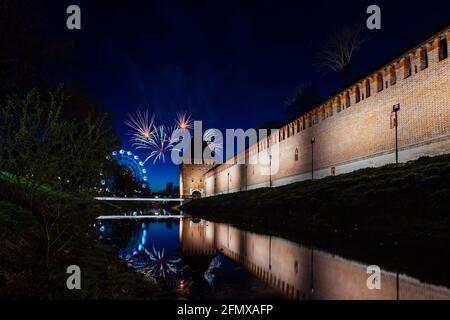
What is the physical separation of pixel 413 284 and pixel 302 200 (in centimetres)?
1253

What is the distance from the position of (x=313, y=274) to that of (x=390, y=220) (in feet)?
19.1

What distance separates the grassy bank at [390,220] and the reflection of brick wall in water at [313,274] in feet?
1.79

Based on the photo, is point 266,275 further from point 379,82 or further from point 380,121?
point 379,82

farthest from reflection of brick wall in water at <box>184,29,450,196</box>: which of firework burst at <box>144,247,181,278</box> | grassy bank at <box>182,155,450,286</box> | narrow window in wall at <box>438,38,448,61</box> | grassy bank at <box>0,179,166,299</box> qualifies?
grassy bank at <box>0,179,166,299</box>

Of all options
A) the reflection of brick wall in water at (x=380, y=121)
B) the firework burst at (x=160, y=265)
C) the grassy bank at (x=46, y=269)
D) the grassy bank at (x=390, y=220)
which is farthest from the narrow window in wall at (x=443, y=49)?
the grassy bank at (x=46, y=269)

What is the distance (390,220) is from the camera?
11227 mm

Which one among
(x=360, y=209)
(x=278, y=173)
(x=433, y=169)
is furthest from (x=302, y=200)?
(x=278, y=173)

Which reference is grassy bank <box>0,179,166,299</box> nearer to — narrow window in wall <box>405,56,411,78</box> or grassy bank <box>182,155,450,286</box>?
grassy bank <box>182,155,450,286</box>

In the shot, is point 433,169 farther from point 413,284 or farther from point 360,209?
point 413,284

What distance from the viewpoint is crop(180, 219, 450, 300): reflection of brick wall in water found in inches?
201

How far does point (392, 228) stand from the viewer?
10.9 metres

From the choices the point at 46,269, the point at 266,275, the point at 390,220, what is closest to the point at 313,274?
the point at 266,275

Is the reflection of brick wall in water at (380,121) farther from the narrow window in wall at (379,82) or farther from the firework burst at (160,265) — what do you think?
the firework burst at (160,265)

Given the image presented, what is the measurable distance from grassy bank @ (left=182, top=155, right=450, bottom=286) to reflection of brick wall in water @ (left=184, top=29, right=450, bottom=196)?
2.55 m
